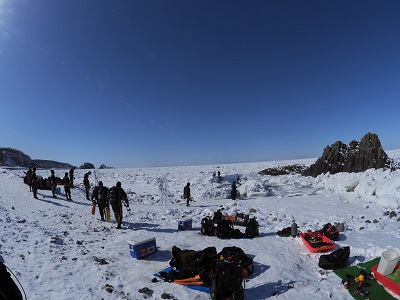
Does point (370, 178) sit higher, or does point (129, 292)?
point (370, 178)

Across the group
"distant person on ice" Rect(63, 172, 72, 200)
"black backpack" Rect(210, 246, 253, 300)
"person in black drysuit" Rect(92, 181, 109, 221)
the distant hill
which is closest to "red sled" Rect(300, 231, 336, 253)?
"black backpack" Rect(210, 246, 253, 300)

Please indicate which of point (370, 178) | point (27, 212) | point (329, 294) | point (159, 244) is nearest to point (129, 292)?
point (159, 244)

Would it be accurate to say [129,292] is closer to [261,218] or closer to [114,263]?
[114,263]

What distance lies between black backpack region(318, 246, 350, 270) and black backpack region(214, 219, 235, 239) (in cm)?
379

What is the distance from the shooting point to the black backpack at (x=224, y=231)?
1060cm

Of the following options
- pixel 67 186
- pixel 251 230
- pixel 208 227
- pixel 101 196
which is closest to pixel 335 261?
pixel 251 230

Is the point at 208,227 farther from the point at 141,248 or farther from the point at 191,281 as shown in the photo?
the point at 191,281

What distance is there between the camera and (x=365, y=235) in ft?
34.0

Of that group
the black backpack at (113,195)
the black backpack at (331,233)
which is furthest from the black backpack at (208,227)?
the black backpack at (331,233)

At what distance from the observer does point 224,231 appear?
1068cm

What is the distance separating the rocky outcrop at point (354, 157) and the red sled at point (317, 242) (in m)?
28.8

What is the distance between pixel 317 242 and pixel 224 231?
11.8 ft

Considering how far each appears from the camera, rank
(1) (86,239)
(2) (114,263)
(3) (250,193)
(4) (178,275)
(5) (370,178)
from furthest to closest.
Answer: (3) (250,193) → (5) (370,178) → (1) (86,239) → (2) (114,263) → (4) (178,275)

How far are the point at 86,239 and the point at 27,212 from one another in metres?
5.33
